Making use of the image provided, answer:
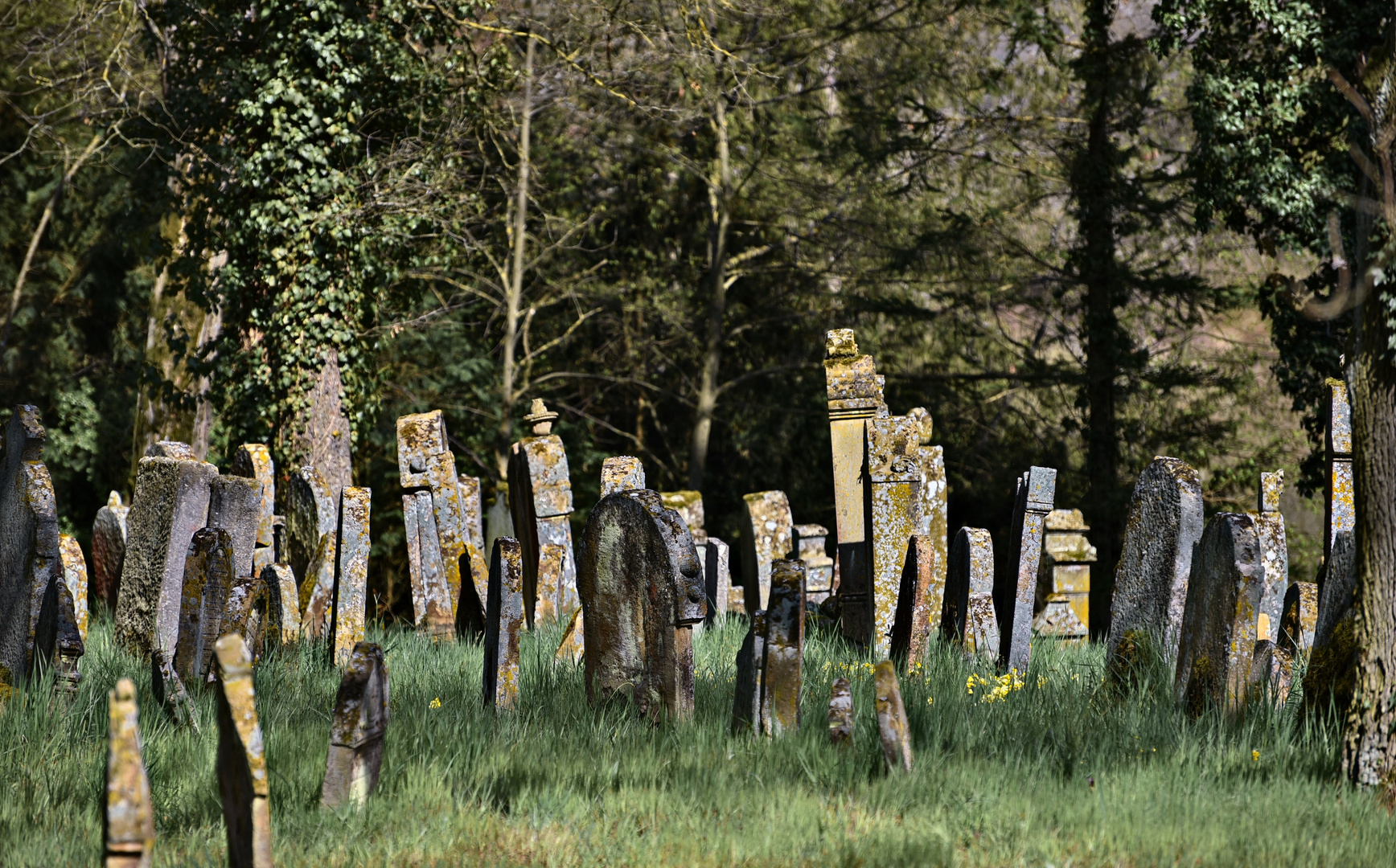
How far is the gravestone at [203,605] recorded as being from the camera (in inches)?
222

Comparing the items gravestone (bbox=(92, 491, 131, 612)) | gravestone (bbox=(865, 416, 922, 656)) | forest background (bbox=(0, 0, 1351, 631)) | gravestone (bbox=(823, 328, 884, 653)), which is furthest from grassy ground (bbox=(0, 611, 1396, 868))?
forest background (bbox=(0, 0, 1351, 631))

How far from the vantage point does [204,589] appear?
5.68 meters

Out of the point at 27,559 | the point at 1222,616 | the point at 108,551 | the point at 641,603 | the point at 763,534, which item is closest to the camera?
the point at 1222,616

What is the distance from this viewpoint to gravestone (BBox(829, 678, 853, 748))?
4.68m

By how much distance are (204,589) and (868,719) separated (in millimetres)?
3229

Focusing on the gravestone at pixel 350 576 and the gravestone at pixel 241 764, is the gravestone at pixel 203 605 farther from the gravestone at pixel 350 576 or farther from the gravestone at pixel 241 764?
the gravestone at pixel 241 764

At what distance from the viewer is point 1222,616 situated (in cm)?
535

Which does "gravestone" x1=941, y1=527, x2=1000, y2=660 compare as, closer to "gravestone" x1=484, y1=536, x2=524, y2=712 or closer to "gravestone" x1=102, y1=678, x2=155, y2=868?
"gravestone" x1=484, y1=536, x2=524, y2=712

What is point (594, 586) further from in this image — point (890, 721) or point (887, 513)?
point (887, 513)

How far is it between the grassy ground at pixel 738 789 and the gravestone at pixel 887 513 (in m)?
1.83

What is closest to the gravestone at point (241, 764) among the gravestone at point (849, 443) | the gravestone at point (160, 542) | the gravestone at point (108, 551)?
the gravestone at point (160, 542)

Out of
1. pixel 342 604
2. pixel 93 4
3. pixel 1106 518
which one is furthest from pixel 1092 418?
pixel 93 4

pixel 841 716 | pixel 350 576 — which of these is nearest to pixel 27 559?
pixel 350 576

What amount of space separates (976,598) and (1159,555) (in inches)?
51.5
